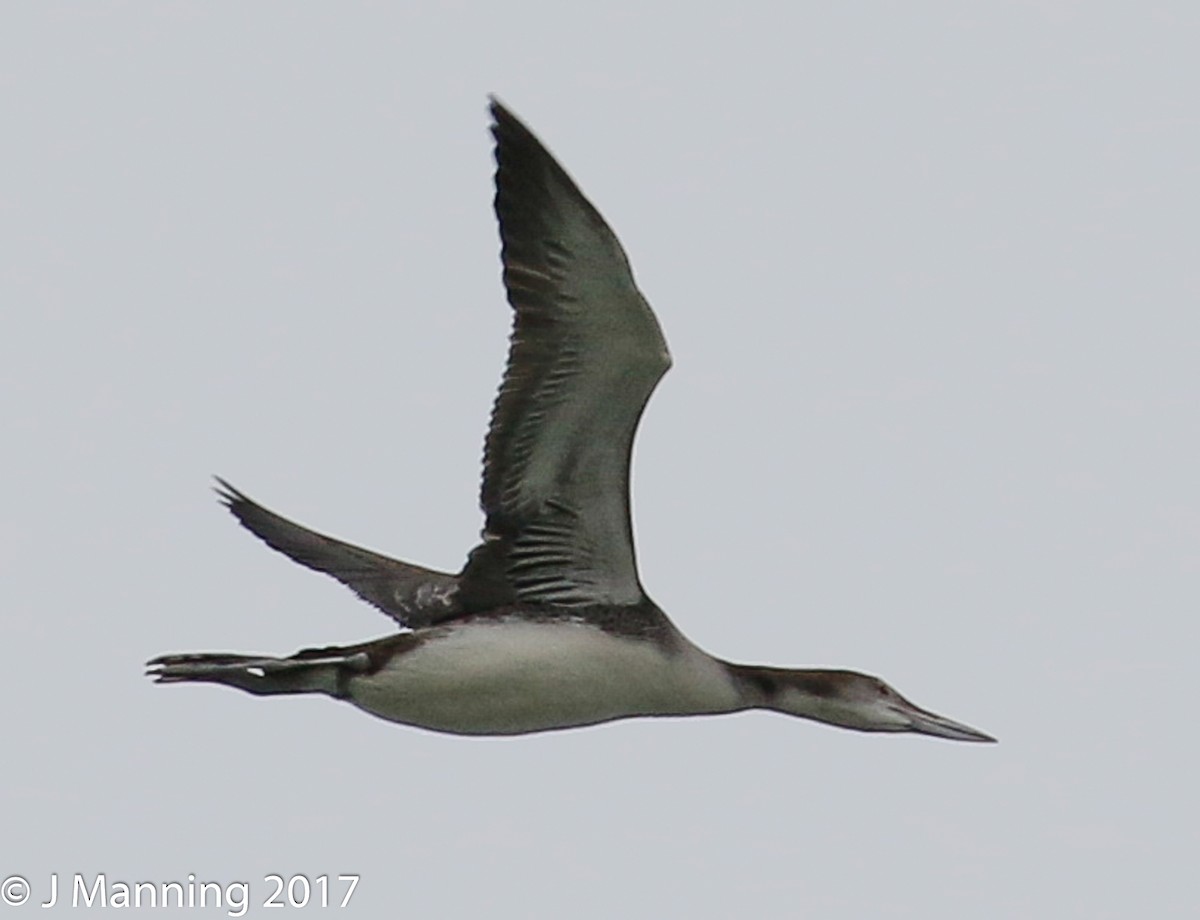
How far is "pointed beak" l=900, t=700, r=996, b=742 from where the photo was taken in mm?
12773

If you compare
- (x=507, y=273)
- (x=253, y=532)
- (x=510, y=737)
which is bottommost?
(x=510, y=737)

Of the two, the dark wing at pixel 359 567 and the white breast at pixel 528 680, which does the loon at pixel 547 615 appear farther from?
the dark wing at pixel 359 567

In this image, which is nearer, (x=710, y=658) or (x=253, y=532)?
(x=710, y=658)

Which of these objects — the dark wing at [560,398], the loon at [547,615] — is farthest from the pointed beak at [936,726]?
the dark wing at [560,398]

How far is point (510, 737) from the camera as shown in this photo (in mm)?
12508

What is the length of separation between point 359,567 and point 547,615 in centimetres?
187

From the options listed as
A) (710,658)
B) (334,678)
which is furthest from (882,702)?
(334,678)

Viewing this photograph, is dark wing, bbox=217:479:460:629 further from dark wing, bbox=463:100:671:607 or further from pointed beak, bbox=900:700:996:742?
pointed beak, bbox=900:700:996:742

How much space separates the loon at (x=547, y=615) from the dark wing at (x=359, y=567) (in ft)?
2.45

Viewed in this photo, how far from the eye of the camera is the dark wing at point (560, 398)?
11.5 metres

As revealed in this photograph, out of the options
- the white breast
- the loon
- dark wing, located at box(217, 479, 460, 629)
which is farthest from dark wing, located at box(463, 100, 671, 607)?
dark wing, located at box(217, 479, 460, 629)

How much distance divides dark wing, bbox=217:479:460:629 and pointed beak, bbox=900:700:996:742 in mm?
2259

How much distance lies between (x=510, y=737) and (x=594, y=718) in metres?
0.42

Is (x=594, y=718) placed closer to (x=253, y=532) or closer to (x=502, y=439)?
(x=502, y=439)
